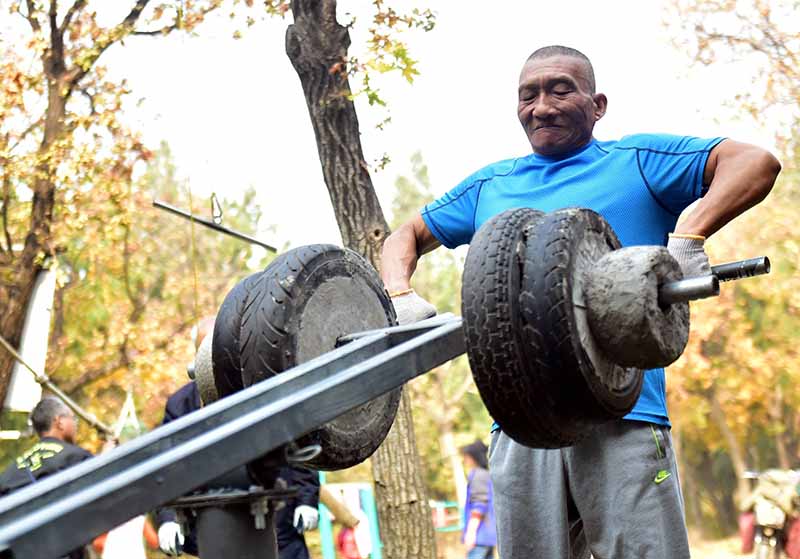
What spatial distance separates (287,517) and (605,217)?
333 centimetres

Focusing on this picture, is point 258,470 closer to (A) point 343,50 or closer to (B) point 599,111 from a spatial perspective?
(B) point 599,111

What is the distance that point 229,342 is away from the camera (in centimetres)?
324

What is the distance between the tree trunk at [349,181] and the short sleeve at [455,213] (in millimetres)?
2609

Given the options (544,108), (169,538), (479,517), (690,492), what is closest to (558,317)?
(544,108)

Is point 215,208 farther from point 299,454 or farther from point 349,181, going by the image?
point 299,454

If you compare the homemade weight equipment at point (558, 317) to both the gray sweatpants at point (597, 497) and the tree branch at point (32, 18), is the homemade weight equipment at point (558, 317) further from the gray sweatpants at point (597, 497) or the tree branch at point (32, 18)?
the tree branch at point (32, 18)

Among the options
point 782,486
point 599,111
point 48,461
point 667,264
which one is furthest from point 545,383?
point 782,486

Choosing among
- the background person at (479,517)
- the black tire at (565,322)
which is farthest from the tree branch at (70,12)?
the black tire at (565,322)

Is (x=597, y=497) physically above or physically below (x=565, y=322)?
below

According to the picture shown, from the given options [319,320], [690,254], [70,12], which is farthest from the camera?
[70,12]

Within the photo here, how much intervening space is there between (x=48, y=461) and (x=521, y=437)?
5126 mm

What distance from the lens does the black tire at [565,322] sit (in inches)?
107

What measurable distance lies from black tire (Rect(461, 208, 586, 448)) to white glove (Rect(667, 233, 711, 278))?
55 centimetres

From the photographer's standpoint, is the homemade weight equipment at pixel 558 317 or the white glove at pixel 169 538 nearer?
the homemade weight equipment at pixel 558 317
